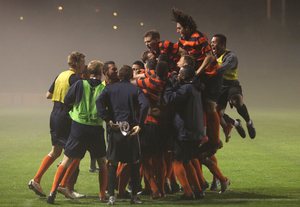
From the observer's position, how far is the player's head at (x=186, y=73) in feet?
11.4

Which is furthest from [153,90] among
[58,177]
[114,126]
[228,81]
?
[228,81]

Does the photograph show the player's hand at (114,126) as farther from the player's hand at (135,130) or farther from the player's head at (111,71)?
the player's head at (111,71)

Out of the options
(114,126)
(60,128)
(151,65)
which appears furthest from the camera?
(60,128)

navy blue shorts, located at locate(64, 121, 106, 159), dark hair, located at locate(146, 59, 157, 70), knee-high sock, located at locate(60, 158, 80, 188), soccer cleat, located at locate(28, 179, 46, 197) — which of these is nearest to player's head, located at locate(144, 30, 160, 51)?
dark hair, located at locate(146, 59, 157, 70)

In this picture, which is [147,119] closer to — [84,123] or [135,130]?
[135,130]

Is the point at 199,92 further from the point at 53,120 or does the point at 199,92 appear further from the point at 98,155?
the point at 53,120

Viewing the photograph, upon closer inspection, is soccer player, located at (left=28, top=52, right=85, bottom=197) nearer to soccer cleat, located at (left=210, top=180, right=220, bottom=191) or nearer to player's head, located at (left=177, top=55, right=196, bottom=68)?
player's head, located at (left=177, top=55, right=196, bottom=68)

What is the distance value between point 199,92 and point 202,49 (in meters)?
0.44

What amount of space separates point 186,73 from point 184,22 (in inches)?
22.8

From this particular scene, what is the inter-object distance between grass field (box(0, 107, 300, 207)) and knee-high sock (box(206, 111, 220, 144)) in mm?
623

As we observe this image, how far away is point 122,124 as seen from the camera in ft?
10.7

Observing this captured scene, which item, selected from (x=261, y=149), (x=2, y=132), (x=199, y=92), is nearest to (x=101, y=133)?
(x=199, y=92)

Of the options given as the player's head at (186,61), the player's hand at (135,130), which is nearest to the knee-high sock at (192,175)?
the player's hand at (135,130)

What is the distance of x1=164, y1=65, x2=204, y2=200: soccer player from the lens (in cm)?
348
